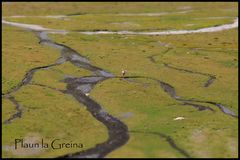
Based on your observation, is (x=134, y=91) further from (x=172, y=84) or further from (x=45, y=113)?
(x=45, y=113)

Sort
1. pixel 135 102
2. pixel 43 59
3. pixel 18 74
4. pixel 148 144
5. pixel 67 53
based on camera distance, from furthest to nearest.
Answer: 1. pixel 67 53
2. pixel 43 59
3. pixel 18 74
4. pixel 135 102
5. pixel 148 144

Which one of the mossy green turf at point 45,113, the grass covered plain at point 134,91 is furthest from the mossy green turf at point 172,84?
the mossy green turf at point 45,113

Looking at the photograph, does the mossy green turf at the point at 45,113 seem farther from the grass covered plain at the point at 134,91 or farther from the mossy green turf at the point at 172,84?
the mossy green turf at the point at 172,84

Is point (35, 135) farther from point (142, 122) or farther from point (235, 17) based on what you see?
point (235, 17)

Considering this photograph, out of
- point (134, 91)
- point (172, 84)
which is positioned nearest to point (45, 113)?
point (134, 91)

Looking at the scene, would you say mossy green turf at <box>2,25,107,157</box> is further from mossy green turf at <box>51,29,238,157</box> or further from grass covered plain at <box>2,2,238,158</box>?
mossy green turf at <box>51,29,238,157</box>

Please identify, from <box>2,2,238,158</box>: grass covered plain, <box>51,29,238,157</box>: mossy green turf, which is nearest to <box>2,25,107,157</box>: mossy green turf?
<box>2,2,238,158</box>: grass covered plain

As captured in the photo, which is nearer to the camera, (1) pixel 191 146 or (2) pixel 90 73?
(1) pixel 191 146

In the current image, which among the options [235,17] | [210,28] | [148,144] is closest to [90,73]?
[148,144]
